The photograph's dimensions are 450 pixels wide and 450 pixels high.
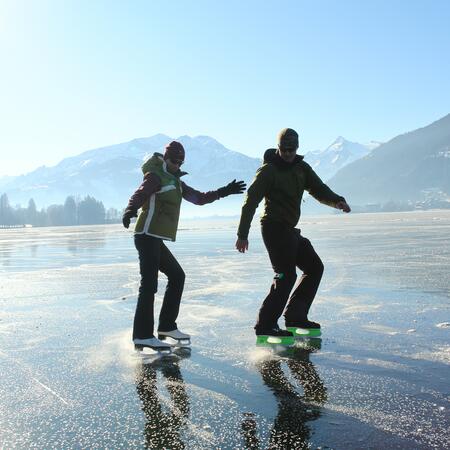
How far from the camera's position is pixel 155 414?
2.84 meters

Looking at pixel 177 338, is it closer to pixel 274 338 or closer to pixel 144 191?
pixel 274 338

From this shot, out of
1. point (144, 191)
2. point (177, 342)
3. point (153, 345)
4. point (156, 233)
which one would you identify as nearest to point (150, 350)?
point (153, 345)

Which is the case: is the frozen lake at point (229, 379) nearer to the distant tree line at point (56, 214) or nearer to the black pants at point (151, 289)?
the black pants at point (151, 289)

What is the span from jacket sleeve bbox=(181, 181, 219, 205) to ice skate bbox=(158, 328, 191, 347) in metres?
1.45

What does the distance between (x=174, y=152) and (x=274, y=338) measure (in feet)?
6.87

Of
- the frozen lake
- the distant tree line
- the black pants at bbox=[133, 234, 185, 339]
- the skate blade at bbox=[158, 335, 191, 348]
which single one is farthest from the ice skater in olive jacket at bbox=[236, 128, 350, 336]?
the distant tree line

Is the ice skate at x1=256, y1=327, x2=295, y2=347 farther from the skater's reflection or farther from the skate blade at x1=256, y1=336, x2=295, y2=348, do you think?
the skater's reflection

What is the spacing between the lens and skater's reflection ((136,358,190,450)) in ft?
8.18

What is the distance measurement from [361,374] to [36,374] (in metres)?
2.53

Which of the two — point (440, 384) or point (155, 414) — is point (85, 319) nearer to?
point (155, 414)

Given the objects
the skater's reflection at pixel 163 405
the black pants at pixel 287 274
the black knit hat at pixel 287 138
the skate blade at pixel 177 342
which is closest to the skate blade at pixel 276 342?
the black pants at pixel 287 274

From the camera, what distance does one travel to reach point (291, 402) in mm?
2955

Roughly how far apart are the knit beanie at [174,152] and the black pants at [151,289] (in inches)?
33.4

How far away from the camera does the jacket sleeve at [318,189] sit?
5.09 meters
